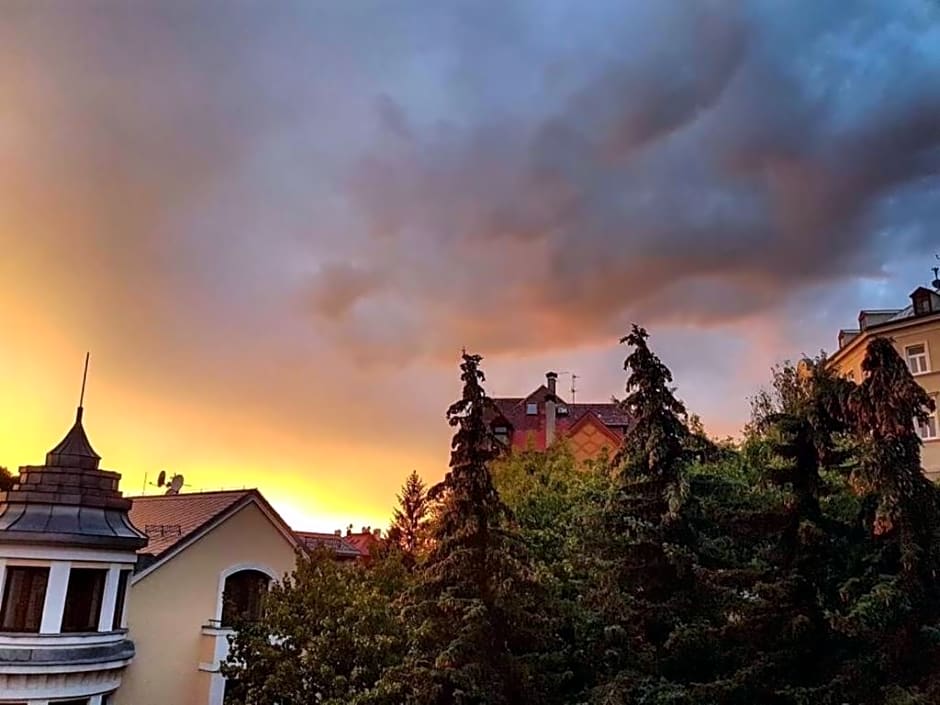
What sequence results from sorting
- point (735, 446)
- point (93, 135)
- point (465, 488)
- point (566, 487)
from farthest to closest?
point (735, 446)
point (566, 487)
point (93, 135)
point (465, 488)

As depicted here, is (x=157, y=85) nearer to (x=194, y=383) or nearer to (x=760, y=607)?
(x=194, y=383)

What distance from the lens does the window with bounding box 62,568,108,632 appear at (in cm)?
1574

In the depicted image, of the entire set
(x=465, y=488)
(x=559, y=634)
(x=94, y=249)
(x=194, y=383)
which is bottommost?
(x=559, y=634)

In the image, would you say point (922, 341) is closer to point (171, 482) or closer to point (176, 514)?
point (176, 514)

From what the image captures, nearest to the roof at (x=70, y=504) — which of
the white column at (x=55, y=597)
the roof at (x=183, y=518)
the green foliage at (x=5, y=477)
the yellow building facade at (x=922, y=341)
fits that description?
the white column at (x=55, y=597)

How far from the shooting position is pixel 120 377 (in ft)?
67.5

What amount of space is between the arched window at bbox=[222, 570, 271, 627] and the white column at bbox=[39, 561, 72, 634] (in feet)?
14.7

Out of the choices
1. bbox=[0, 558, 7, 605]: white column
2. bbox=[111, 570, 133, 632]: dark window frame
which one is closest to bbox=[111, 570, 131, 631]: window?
bbox=[111, 570, 133, 632]: dark window frame

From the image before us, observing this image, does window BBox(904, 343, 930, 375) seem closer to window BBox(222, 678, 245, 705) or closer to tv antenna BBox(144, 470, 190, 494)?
window BBox(222, 678, 245, 705)

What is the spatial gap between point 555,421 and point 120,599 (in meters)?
26.8

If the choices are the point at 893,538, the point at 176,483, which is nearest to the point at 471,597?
the point at 893,538

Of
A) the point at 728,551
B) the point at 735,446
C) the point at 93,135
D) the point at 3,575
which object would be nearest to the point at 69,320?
the point at 93,135

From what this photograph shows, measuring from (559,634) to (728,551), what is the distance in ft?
12.2

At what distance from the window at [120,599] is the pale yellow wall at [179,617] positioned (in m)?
0.41
